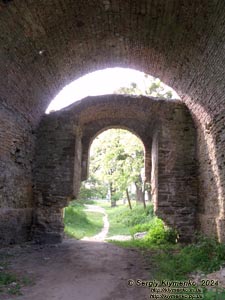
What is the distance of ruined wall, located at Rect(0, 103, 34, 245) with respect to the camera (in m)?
8.12

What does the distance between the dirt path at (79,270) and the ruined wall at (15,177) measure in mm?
629

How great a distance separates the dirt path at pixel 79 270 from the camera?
4828 millimetres

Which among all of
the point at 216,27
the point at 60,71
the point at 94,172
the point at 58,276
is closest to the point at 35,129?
the point at 60,71

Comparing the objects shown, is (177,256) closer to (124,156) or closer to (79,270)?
(79,270)

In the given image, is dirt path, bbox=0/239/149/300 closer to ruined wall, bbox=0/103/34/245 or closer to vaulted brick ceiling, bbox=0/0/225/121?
ruined wall, bbox=0/103/34/245

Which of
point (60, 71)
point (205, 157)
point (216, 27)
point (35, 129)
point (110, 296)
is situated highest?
point (60, 71)

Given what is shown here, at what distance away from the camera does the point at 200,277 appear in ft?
17.9

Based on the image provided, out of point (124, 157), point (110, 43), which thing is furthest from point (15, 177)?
point (124, 157)

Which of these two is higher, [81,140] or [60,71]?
[60,71]

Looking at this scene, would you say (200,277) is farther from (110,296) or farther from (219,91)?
(219,91)

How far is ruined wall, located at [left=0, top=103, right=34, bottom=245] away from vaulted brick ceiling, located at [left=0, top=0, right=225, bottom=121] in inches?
16.7

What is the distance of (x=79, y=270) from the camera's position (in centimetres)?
633

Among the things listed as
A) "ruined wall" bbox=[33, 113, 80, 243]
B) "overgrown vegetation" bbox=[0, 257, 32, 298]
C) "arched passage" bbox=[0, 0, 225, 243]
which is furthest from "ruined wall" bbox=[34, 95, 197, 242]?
"overgrown vegetation" bbox=[0, 257, 32, 298]

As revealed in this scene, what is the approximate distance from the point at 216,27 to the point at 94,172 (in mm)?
24178
